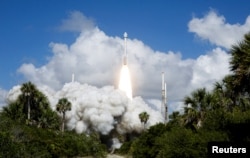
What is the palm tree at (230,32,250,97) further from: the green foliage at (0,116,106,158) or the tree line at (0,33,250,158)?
the green foliage at (0,116,106,158)

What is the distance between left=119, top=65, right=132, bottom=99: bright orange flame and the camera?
124 m

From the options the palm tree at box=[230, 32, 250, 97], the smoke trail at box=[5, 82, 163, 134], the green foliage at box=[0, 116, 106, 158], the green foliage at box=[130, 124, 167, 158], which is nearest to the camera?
the palm tree at box=[230, 32, 250, 97]

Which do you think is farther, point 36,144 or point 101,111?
point 101,111

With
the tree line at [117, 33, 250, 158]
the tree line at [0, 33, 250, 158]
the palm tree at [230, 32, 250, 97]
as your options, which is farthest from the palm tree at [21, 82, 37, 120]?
the palm tree at [230, 32, 250, 97]

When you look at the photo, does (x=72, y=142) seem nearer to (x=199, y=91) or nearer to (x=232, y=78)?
(x=199, y=91)

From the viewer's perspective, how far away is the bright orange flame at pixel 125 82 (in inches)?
4872

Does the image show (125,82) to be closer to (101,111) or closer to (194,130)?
(101,111)

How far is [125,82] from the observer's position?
432 feet

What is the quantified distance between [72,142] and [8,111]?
15.1 m

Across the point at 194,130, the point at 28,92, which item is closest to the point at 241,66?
the point at 194,130

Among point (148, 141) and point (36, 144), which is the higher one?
point (148, 141)

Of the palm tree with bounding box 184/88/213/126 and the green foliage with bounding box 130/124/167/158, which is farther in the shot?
the green foliage with bounding box 130/124/167/158

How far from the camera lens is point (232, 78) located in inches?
1156

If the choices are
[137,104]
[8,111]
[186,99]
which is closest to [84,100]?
[137,104]
